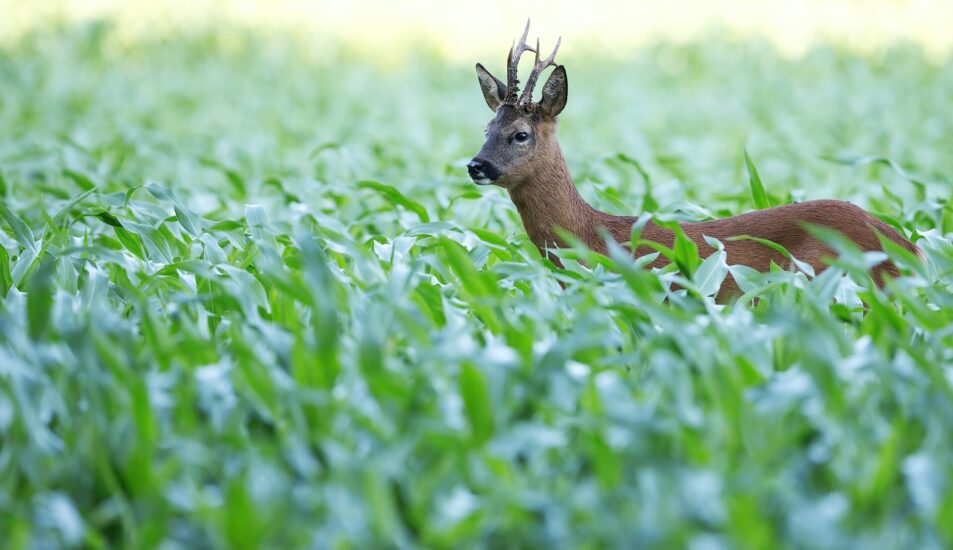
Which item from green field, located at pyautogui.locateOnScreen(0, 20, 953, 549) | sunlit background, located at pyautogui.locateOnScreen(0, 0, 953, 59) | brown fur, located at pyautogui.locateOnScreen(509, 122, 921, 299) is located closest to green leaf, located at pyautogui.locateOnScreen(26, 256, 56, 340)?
green field, located at pyautogui.locateOnScreen(0, 20, 953, 549)

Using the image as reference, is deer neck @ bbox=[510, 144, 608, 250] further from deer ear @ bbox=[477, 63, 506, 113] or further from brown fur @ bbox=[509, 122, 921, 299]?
deer ear @ bbox=[477, 63, 506, 113]

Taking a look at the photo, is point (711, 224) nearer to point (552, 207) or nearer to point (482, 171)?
point (552, 207)

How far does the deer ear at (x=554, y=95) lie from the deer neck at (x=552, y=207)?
0.50 feet

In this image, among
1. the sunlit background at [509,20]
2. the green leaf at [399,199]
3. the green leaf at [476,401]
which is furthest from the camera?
the sunlit background at [509,20]

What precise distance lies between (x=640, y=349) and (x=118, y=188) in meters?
3.64

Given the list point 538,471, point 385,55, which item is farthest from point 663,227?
point 385,55

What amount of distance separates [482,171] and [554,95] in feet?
1.39

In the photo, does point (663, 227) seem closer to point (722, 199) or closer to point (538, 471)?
point (722, 199)

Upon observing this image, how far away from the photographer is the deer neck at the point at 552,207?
13.5ft

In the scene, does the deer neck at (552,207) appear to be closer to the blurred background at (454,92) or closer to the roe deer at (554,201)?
the roe deer at (554,201)

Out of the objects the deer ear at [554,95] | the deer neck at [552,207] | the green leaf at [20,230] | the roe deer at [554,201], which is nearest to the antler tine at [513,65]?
the roe deer at [554,201]

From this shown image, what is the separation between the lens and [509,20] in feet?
42.6


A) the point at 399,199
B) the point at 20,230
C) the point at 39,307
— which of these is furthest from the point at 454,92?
the point at 39,307

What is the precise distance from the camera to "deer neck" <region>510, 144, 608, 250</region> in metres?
4.11
